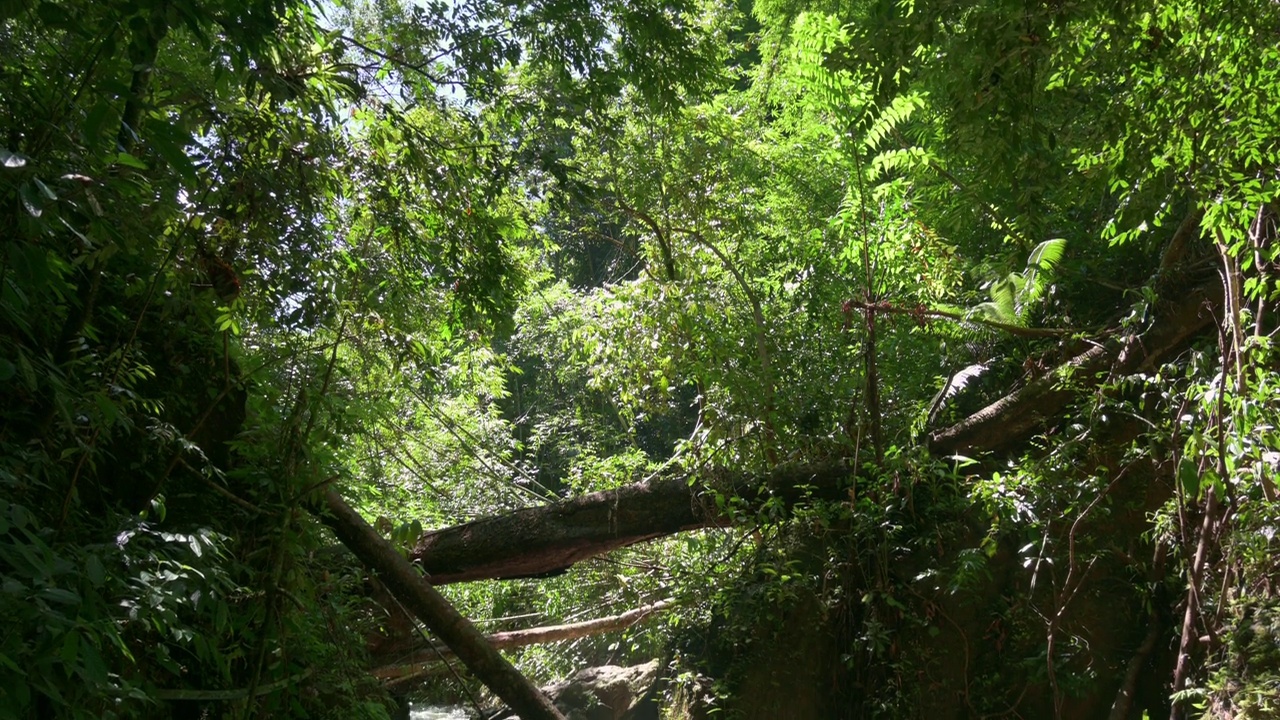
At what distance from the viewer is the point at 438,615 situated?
12.7 feet

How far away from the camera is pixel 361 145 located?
4629mm

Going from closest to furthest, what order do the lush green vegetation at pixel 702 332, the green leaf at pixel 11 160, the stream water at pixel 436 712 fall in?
the green leaf at pixel 11 160
the lush green vegetation at pixel 702 332
the stream water at pixel 436 712

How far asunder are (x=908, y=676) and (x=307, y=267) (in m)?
3.66

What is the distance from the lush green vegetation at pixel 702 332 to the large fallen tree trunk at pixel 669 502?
5 cm

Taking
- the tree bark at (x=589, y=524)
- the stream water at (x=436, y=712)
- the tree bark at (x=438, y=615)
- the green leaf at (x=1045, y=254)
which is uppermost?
the green leaf at (x=1045, y=254)

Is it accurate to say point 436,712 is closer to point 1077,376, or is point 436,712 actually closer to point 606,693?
point 606,693

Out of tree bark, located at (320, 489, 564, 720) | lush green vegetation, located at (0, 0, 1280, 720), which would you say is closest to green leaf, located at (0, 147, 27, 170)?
lush green vegetation, located at (0, 0, 1280, 720)

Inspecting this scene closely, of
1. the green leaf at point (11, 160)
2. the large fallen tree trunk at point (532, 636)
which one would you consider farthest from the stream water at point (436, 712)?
the green leaf at point (11, 160)

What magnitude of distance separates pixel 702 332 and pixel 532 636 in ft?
8.01

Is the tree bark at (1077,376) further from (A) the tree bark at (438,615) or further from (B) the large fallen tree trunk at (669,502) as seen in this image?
(A) the tree bark at (438,615)

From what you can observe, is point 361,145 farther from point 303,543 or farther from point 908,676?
point 908,676

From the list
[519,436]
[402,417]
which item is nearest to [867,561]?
[402,417]

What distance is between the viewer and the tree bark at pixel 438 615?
3.76m

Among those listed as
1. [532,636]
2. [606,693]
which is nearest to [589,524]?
[532,636]
